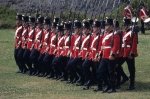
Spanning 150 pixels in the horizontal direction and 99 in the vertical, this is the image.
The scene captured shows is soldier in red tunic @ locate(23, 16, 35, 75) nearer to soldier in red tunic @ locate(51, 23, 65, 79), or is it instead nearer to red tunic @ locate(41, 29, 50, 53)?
red tunic @ locate(41, 29, 50, 53)

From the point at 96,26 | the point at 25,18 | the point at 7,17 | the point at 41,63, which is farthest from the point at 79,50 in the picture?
the point at 7,17

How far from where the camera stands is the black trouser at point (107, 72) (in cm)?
1936

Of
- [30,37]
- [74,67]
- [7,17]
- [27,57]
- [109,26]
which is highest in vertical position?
[109,26]

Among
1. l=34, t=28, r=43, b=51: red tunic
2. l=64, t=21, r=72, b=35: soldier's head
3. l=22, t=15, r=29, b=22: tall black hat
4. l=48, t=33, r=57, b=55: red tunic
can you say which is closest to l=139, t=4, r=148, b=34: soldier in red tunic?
l=22, t=15, r=29, b=22: tall black hat

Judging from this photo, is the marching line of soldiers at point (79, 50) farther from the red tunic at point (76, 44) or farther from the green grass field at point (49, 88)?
the green grass field at point (49, 88)

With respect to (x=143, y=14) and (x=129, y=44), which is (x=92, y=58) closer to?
(x=129, y=44)

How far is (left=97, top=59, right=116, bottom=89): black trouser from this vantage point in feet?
63.5

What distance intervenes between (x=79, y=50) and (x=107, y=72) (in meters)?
1.82

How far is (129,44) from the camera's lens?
1961 cm

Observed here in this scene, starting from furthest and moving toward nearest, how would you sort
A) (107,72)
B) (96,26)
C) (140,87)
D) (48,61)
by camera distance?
1. (48,61)
2. (140,87)
3. (96,26)
4. (107,72)

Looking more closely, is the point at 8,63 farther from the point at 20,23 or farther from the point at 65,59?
the point at 65,59

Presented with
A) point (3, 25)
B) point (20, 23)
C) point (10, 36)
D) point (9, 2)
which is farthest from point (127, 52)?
point (9, 2)

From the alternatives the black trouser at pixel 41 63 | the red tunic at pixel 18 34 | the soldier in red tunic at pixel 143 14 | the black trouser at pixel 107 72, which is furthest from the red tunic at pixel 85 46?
the soldier in red tunic at pixel 143 14

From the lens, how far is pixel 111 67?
19.3 metres
